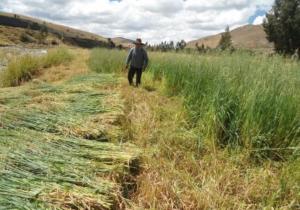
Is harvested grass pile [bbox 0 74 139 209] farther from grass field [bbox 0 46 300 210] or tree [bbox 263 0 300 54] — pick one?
tree [bbox 263 0 300 54]

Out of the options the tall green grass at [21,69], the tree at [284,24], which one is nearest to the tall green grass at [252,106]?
the tall green grass at [21,69]

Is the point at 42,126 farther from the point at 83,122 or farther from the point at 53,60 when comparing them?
the point at 53,60

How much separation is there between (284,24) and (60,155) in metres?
31.7

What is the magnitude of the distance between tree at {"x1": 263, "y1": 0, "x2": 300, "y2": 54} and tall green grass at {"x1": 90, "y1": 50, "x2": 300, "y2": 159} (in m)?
25.9

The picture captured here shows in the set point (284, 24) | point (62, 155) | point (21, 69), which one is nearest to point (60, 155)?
point (62, 155)

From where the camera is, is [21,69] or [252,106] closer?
[252,106]

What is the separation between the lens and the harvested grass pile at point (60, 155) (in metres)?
3.47

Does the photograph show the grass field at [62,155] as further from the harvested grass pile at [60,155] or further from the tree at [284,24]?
the tree at [284,24]

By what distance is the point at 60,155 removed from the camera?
4328mm

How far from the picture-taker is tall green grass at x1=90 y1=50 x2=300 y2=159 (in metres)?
5.25

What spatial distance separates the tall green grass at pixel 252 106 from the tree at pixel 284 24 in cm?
2585

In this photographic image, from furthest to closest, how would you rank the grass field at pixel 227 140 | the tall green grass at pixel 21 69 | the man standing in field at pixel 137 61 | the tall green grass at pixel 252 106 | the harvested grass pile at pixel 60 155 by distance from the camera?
the tall green grass at pixel 21 69 < the man standing in field at pixel 137 61 < the tall green grass at pixel 252 106 < the grass field at pixel 227 140 < the harvested grass pile at pixel 60 155

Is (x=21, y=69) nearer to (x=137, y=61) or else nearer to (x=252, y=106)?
(x=137, y=61)

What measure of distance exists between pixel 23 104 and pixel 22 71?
9.23 metres
